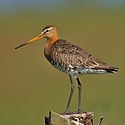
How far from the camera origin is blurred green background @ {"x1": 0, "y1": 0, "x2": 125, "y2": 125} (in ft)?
47.6

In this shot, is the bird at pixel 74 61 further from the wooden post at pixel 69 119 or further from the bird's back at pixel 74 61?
the wooden post at pixel 69 119

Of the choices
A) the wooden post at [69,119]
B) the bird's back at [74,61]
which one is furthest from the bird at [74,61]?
the wooden post at [69,119]

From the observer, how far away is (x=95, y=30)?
1202 inches

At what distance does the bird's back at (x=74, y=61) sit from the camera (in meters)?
10.2

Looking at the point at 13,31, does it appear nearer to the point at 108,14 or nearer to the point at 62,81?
the point at 108,14

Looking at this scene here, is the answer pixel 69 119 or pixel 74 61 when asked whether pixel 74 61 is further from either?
pixel 69 119

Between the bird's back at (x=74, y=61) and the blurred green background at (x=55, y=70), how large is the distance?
99 cm

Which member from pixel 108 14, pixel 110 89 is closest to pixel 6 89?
pixel 110 89

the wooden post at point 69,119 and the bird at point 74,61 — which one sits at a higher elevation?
the bird at point 74,61

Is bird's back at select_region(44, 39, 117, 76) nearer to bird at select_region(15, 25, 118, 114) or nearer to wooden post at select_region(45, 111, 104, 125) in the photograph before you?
bird at select_region(15, 25, 118, 114)

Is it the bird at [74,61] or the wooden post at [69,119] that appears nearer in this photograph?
the wooden post at [69,119]

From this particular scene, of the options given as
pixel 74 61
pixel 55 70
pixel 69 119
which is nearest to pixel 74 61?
pixel 74 61

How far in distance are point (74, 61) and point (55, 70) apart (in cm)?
1120

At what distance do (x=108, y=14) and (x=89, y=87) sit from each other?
17.8 meters
